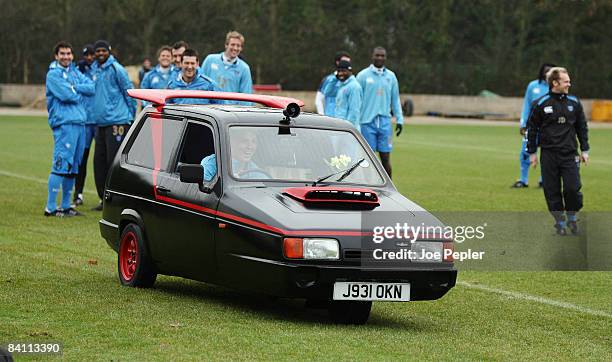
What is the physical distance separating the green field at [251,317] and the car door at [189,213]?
0.96ft

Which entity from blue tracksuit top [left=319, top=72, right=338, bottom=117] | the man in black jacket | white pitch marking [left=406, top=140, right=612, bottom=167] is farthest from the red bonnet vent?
white pitch marking [left=406, top=140, right=612, bottom=167]

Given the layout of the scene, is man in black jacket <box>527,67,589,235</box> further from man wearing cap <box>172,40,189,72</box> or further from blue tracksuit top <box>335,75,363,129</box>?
man wearing cap <box>172,40,189,72</box>

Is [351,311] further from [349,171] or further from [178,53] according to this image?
[178,53]

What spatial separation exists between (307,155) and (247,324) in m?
1.66

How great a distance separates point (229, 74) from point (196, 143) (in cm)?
609

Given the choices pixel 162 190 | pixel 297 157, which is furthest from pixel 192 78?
pixel 297 157

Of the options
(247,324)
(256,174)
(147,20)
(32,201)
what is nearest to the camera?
(247,324)

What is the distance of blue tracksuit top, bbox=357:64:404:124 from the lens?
19.2m

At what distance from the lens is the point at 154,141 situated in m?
11.2

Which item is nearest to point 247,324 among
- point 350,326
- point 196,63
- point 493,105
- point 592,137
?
point 350,326

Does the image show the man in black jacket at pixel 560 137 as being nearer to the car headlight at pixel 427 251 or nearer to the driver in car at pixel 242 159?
the driver in car at pixel 242 159

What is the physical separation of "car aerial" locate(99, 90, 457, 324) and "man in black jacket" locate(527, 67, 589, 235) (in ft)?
15.0

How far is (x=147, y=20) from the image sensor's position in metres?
68.0

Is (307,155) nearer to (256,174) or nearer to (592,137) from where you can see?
(256,174)
